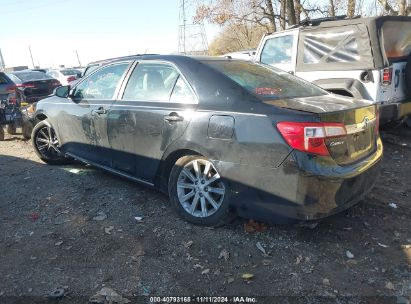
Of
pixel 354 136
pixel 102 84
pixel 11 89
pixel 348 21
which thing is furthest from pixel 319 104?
pixel 11 89

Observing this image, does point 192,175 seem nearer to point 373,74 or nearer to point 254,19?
point 373,74

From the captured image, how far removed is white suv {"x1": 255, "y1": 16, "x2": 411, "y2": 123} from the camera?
18.8 ft

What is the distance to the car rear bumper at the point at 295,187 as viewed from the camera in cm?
303

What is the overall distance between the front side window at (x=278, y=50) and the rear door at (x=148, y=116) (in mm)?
3738

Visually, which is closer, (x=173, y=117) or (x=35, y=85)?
(x=173, y=117)

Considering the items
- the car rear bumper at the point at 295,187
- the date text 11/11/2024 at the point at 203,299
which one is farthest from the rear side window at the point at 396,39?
the date text 11/11/2024 at the point at 203,299

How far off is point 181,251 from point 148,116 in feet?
4.75

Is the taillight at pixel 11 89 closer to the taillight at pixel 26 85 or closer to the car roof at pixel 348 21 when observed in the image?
the taillight at pixel 26 85

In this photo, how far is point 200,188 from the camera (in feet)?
12.2

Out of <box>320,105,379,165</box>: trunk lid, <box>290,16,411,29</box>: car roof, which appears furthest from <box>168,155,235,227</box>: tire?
<box>290,16,411,29</box>: car roof

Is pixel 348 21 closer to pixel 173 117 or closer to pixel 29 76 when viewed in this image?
pixel 173 117

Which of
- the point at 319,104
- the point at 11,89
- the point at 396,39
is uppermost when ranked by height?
the point at 396,39

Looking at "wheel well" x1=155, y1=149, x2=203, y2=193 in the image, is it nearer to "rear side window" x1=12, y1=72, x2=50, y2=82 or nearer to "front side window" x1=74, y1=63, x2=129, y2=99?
"front side window" x1=74, y1=63, x2=129, y2=99

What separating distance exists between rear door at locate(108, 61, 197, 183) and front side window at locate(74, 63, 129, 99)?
0.85 ft
